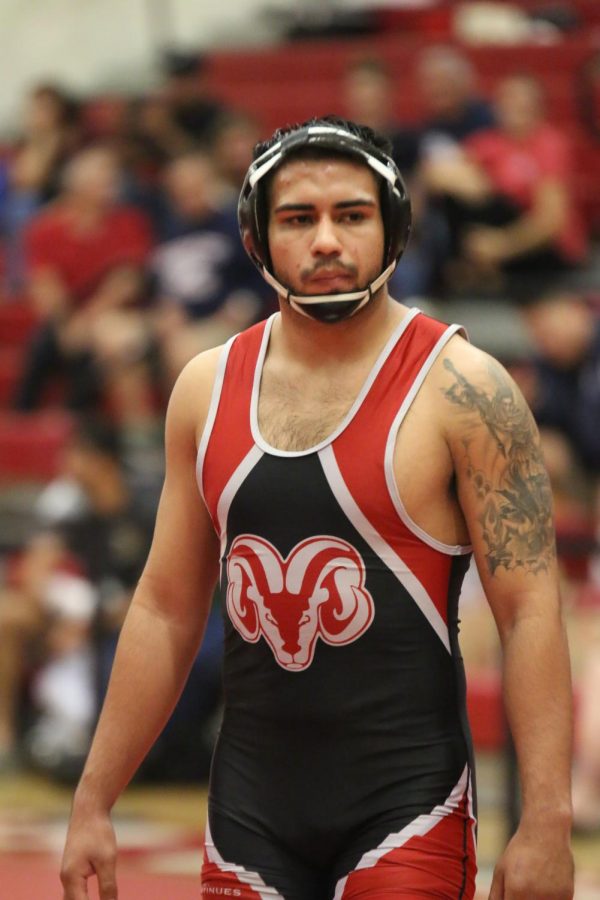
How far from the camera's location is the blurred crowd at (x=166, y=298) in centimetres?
756

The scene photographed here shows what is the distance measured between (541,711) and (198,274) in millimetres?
6615

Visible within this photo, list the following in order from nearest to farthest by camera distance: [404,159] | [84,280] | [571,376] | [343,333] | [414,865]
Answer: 1. [414,865]
2. [343,333]
3. [571,376]
4. [404,159]
5. [84,280]

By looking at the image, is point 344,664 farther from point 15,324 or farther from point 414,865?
point 15,324

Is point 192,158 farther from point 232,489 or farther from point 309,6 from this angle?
point 232,489

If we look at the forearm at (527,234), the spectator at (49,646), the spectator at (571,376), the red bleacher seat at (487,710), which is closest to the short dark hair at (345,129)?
the red bleacher seat at (487,710)

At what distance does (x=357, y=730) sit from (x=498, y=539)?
1.40 ft

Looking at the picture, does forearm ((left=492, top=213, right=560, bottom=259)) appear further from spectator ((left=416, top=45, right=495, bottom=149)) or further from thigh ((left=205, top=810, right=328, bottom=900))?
thigh ((left=205, top=810, right=328, bottom=900))

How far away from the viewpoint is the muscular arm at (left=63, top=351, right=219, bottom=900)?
3.42m

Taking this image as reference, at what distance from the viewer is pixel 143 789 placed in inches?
301

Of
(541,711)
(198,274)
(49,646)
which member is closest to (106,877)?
(541,711)

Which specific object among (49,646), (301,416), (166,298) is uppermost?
(166,298)

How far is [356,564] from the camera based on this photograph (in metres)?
3.25

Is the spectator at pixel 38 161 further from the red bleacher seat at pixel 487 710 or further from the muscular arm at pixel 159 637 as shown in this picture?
the muscular arm at pixel 159 637

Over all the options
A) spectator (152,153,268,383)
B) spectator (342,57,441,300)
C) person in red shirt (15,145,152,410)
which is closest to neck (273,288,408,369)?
spectator (342,57,441,300)
